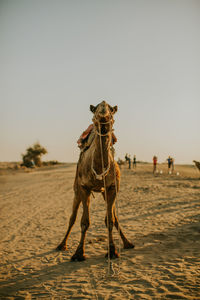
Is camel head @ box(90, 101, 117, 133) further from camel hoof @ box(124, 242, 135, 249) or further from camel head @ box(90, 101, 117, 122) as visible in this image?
camel hoof @ box(124, 242, 135, 249)

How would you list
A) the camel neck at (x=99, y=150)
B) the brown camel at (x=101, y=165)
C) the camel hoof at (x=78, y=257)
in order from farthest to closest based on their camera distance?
the camel hoof at (x=78, y=257)
the camel neck at (x=99, y=150)
the brown camel at (x=101, y=165)

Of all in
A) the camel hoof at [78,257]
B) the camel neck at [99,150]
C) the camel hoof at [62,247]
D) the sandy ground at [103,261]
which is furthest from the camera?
the camel hoof at [62,247]

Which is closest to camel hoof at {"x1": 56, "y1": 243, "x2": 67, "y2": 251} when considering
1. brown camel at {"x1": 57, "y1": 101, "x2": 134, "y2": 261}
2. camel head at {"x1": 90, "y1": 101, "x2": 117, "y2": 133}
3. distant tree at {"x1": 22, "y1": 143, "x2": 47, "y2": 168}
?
brown camel at {"x1": 57, "y1": 101, "x2": 134, "y2": 261}

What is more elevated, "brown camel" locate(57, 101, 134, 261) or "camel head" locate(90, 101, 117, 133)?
"camel head" locate(90, 101, 117, 133)

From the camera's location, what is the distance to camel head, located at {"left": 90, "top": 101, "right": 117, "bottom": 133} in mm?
4453

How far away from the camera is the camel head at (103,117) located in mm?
4453

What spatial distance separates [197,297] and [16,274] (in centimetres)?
370

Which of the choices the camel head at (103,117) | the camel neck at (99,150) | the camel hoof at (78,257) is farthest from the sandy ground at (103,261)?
the camel head at (103,117)

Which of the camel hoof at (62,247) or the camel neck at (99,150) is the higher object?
the camel neck at (99,150)

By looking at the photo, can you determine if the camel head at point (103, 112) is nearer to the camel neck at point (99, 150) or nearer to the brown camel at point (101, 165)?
the brown camel at point (101, 165)

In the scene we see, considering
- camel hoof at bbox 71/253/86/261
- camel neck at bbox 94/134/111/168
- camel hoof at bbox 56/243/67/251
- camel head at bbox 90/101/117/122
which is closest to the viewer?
camel head at bbox 90/101/117/122

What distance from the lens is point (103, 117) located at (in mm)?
4520

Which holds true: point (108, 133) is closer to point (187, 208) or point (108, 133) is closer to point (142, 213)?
point (142, 213)

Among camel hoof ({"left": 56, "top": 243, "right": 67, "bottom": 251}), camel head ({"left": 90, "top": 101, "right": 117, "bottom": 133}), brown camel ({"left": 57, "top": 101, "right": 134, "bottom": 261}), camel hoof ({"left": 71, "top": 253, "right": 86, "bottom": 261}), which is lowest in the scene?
camel hoof ({"left": 56, "top": 243, "right": 67, "bottom": 251})
